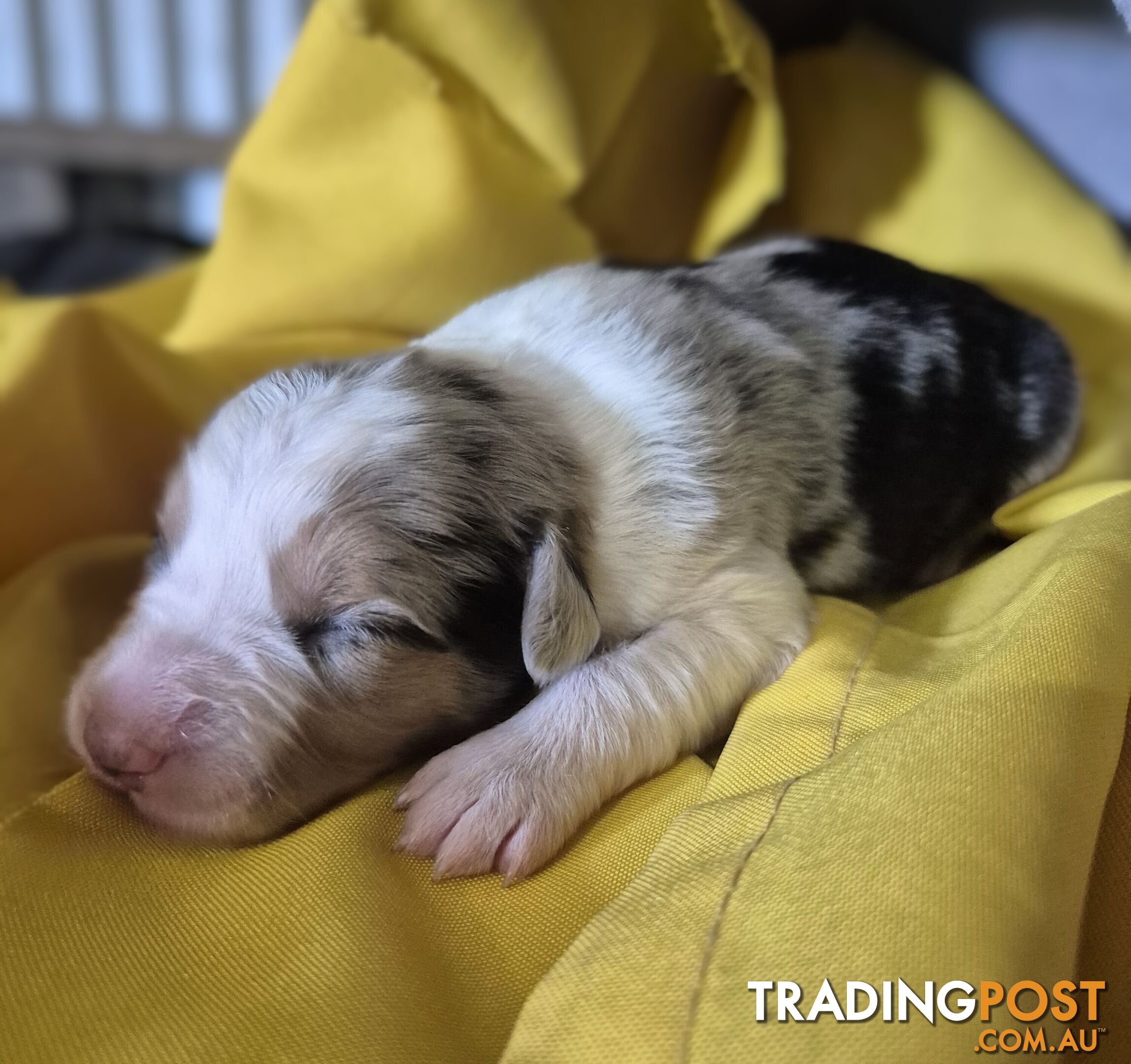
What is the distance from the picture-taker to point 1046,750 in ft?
4.24

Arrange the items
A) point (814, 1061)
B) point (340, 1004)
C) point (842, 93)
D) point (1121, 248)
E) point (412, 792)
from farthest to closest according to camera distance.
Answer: point (842, 93), point (1121, 248), point (412, 792), point (340, 1004), point (814, 1061)

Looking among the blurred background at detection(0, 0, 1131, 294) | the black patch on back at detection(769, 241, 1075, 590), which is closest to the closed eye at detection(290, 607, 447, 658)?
the black patch on back at detection(769, 241, 1075, 590)

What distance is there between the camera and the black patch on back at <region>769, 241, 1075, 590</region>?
2.07 metres

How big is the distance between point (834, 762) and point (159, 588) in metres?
1.05

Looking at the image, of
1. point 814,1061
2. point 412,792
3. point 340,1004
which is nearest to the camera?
point 814,1061

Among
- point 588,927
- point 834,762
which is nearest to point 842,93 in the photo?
point 834,762

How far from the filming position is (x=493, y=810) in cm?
142

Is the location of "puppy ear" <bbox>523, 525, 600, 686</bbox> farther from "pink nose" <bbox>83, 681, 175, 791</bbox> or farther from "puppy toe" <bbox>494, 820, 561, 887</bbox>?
"pink nose" <bbox>83, 681, 175, 791</bbox>

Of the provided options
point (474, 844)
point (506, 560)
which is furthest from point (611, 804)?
point (506, 560)

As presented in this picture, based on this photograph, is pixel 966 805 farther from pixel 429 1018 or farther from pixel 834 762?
pixel 429 1018

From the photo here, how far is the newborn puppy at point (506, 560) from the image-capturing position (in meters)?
1.46

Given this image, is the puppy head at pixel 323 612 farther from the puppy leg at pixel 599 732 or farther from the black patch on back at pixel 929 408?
the black patch on back at pixel 929 408

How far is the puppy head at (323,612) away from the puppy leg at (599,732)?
100 mm

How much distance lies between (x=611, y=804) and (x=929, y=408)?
1111 millimetres
